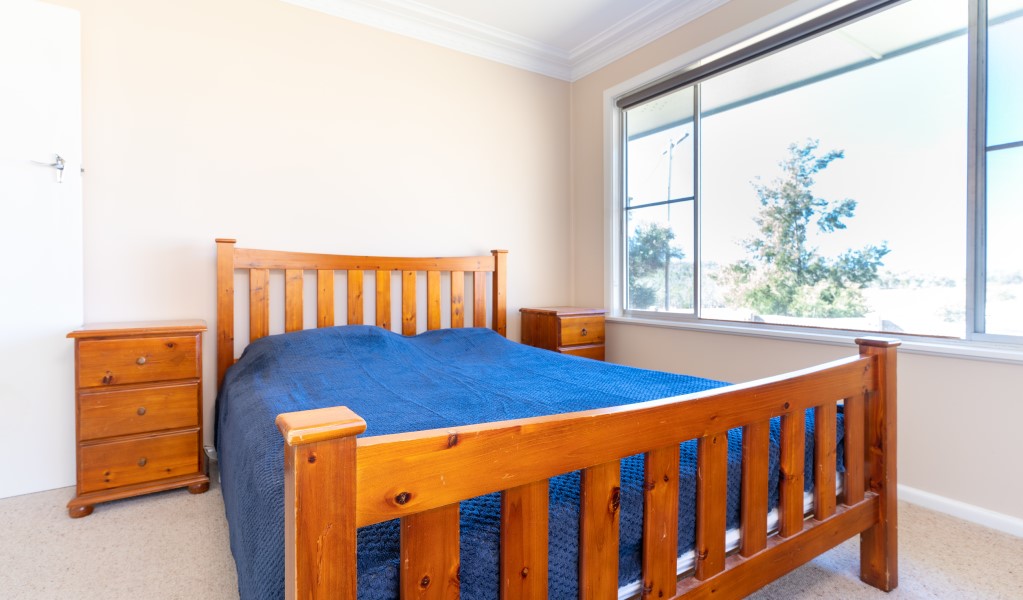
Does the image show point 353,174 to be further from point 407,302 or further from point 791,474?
point 791,474

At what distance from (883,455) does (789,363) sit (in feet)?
Answer: 3.53

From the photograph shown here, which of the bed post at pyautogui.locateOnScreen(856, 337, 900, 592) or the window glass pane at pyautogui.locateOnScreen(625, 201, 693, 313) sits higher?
the window glass pane at pyautogui.locateOnScreen(625, 201, 693, 313)

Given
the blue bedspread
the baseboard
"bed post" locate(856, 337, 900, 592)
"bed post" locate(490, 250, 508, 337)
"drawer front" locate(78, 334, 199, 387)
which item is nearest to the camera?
the blue bedspread

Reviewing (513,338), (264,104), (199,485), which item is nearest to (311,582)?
(199,485)

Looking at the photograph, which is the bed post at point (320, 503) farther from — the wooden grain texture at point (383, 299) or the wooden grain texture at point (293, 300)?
the wooden grain texture at point (383, 299)

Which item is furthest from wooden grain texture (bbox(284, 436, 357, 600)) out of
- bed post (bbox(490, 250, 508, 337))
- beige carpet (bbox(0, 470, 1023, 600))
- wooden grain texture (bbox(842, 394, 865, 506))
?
bed post (bbox(490, 250, 508, 337))

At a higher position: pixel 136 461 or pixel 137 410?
pixel 137 410

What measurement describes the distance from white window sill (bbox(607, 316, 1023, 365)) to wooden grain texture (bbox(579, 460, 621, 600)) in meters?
1.64

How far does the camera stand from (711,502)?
103cm

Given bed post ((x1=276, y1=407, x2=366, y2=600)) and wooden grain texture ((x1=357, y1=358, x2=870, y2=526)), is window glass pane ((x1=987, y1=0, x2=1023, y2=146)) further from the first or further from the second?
bed post ((x1=276, y1=407, x2=366, y2=600))

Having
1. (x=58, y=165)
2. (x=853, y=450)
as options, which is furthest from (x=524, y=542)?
(x=58, y=165)

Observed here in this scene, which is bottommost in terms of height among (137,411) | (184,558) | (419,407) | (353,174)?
(184,558)

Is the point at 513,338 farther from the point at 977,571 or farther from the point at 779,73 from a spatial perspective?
the point at 977,571

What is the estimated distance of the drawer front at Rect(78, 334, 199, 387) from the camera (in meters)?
1.88
